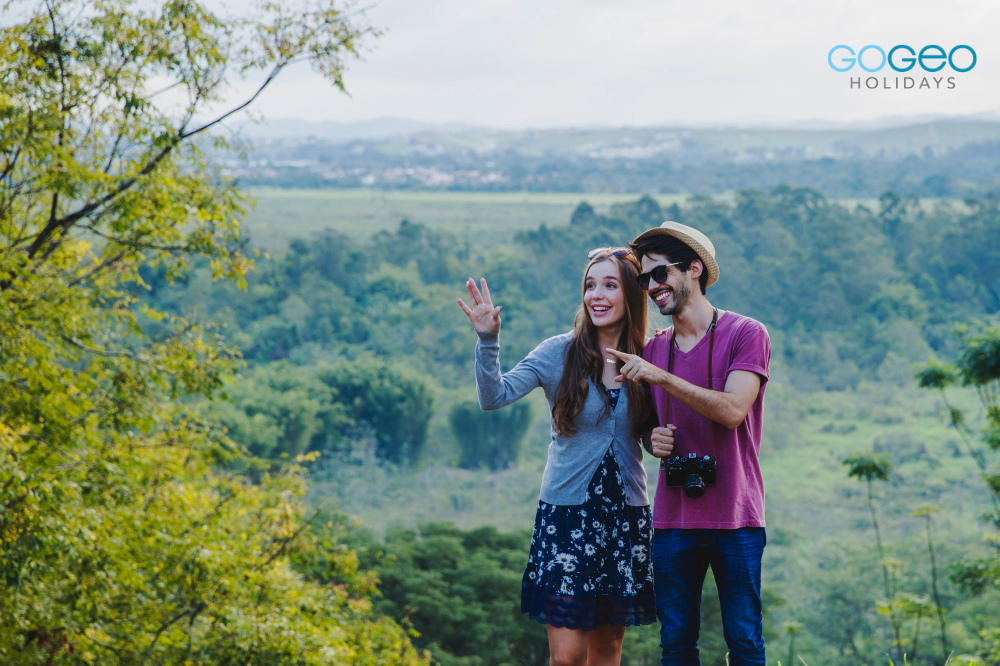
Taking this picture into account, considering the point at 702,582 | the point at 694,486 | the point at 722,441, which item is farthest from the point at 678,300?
the point at 702,582

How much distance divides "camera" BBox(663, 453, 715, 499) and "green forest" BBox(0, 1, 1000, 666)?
1680 millimetres

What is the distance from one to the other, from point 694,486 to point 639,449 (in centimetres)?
31

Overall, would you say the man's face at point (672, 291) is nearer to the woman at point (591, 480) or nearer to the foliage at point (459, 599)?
the woman at point (591, 480)

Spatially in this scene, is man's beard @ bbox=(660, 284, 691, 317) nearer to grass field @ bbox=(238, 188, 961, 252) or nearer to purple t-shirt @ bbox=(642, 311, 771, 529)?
purple t-shirt @ bbox=(642, 311, 771, 529)

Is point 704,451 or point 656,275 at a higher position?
point 656,275

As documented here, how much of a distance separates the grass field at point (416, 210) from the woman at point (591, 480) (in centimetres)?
5729

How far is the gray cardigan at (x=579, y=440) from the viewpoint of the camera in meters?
2.50

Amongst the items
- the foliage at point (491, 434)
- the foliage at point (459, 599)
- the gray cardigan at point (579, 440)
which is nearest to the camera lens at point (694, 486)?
the gray cardigan at point (579, 440)

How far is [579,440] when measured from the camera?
254cm

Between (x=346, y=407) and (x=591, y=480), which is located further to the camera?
(x=346, y=407)

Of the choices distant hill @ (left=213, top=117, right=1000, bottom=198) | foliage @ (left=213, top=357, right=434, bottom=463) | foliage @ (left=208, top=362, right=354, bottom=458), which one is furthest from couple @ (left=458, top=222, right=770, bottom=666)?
distant hill @ (left=213, top=117, right=1000, bottom=198)

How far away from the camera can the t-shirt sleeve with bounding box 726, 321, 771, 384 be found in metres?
2.27

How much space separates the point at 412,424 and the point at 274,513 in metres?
34.6

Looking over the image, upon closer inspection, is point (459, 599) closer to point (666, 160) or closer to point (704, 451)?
point (704, 451)
